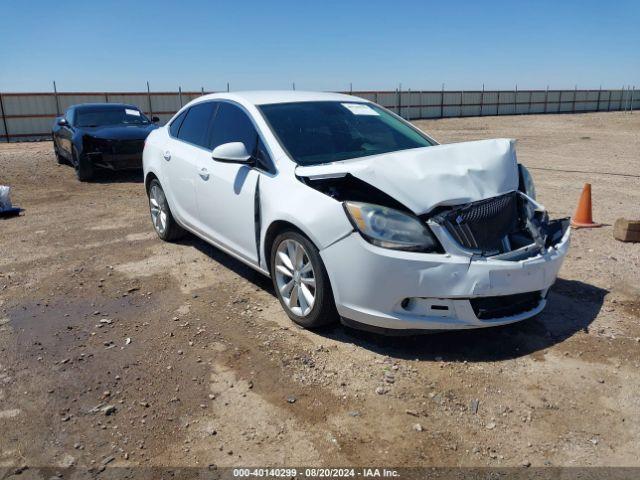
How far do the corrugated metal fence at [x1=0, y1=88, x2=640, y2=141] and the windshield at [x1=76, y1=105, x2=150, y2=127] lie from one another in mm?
14274

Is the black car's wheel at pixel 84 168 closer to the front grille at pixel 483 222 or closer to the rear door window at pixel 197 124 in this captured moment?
the rear door window at pixel 197 124

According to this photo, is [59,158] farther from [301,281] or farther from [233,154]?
[301,281]

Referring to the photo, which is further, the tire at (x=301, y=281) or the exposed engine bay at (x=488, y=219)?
the tire at (x=301, y=281)

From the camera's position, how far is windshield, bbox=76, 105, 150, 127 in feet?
36.6

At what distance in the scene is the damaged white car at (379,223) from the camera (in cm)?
314

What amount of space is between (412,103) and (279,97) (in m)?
35.0

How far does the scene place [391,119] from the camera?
4.86 m

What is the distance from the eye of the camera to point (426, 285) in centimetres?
311

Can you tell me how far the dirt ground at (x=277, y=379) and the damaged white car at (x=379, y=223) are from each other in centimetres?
30

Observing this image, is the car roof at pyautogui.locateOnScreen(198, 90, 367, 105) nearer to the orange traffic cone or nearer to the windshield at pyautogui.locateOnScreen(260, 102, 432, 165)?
the windshield at pyautogui.locateOnScreen(260, 102, 432, 165)

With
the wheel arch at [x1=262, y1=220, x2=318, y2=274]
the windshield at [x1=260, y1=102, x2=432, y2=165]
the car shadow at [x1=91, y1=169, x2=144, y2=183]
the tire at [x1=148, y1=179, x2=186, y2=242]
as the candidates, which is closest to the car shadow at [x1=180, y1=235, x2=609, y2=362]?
the wheel arch at [x1=262, y1=220, x2=318, y2=274]

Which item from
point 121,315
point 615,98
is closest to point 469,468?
point 121,315

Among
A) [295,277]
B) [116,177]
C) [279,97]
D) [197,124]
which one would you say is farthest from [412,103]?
[295,277]

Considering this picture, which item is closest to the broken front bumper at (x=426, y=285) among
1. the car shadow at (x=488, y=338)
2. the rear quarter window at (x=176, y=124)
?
the car shadow at (x=488, y=338)
